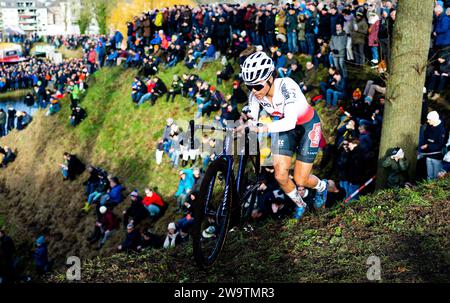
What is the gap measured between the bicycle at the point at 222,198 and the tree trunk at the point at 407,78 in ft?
13.4

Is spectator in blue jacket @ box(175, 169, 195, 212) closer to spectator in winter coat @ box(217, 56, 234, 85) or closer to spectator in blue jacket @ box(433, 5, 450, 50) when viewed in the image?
spectator in winter coat @ box(217, 56, 234, 85)

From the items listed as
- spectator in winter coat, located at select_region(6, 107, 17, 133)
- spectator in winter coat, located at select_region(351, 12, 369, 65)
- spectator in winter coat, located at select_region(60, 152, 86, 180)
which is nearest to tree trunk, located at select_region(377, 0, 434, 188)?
spectator in winter coat, located at select_region(351, 12, 369, 65)

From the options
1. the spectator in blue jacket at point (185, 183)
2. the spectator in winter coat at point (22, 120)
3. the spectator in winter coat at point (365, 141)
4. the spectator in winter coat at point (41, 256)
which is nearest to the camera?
the spectator in winter coat at point (365, 141)

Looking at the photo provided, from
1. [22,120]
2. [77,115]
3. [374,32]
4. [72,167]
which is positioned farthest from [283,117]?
[22,120]

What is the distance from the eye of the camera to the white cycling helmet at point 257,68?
5.60 meters

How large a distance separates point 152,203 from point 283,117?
11.3 meters

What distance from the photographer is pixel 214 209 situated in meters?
5.96

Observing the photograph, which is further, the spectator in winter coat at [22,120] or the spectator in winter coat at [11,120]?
the spectator in winter coat at [11,120]

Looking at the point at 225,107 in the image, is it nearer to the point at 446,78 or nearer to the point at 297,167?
the point at 446,78

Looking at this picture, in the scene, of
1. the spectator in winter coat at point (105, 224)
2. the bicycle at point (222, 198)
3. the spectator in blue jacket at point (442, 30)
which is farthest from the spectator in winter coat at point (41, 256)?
the spectator in blue jacket at point (442, 30)

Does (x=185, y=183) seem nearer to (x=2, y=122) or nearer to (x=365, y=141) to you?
(x=365, y=141)

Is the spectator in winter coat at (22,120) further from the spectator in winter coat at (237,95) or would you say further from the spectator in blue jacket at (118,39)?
the spectator in winter coat at (237,95)
